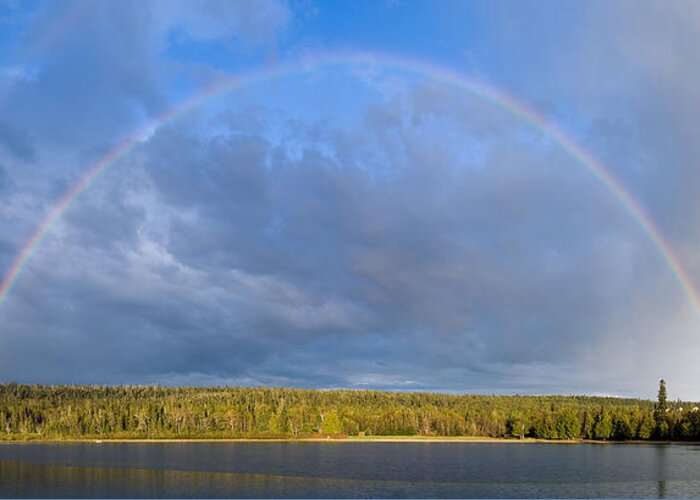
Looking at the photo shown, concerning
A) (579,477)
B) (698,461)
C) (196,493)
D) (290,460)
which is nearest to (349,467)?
(290,460)

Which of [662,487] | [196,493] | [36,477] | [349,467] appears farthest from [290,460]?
[662,487]

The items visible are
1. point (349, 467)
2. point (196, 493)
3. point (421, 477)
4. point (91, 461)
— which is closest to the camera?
point (196, 493)

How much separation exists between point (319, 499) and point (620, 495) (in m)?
34.6

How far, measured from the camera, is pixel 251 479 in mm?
96875

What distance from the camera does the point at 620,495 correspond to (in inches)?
3209

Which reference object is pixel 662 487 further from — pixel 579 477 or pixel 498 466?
pixel 498 466

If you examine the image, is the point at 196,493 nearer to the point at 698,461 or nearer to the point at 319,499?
the point at 319,499

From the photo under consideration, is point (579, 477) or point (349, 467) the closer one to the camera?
point (579, 477)

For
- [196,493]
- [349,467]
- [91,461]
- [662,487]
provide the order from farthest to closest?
[91,461]
[349,467]
[662,487]
[196,493]

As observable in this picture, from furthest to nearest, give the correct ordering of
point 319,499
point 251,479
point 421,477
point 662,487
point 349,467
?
point 349,467 → point 421,477 → point 251,479 → point 662,487 → point 319,499

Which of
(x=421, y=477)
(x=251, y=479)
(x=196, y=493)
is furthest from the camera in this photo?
(x=421, y=477)

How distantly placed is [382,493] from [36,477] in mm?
50648

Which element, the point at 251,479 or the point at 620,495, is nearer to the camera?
the point at 620,495

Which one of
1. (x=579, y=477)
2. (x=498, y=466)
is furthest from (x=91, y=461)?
(x=579, y=477)
